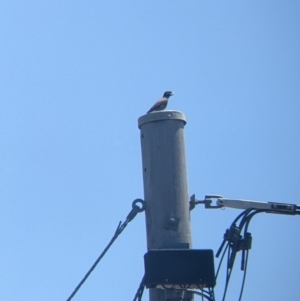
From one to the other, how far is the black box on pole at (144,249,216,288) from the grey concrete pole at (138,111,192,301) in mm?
123

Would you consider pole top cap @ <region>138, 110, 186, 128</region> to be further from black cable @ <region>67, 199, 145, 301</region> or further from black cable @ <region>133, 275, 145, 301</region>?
black cable @ <region>133, 275, 145, 301</region>

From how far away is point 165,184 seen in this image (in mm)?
5391

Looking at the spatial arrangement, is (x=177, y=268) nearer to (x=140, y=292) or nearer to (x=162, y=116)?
Result: (x=140, y=292)

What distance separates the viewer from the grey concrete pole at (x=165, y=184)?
17.5 ft

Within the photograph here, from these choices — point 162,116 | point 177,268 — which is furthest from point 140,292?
point 162,116

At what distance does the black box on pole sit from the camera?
5137 mm

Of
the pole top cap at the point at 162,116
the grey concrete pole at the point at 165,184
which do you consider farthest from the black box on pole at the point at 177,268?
the pole top cap at the point at 162,116

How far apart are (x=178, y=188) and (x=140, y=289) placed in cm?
81

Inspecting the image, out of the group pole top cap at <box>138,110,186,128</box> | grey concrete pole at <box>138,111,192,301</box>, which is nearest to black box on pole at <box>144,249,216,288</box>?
grey concrete pole at <box>138,111,192,301</box>

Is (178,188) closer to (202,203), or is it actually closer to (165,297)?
(202,203)

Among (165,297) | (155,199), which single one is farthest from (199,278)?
(155,199)

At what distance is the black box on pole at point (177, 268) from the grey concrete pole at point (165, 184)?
0.40 ft

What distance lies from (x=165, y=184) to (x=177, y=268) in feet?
2.05

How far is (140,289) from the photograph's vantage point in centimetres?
547
